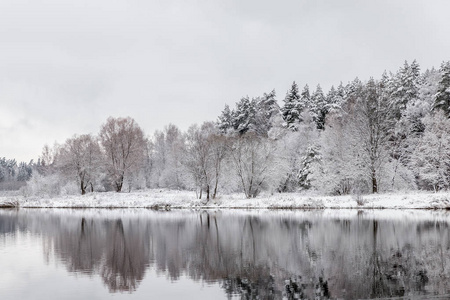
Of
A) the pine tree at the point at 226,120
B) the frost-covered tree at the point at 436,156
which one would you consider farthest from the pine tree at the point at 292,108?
the frost-covered tree at the point at 436,156

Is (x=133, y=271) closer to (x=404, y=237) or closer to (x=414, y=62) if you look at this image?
(x=404, y=237)

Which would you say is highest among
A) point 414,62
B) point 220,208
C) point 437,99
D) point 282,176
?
point 414,62

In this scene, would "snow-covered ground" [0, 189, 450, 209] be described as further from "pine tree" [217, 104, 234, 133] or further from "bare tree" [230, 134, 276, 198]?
"pine tree" [217, 104, 234, 133]

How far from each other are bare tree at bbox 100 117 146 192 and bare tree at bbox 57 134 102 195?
6.75 feet

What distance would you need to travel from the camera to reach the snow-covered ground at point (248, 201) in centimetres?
4634

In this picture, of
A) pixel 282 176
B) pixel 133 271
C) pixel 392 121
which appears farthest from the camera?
pixel 282 176

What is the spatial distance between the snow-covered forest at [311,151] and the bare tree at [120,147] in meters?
0.18

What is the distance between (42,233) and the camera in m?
31.6

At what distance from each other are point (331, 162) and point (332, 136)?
509cm

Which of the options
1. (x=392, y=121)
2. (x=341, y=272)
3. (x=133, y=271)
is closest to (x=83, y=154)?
(x=392, y=121)

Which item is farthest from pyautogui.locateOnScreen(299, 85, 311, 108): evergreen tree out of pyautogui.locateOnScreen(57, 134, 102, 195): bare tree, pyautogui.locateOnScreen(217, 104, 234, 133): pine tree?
pyautogui.locateOnScreen(57, 134, 102, 195): bare tree

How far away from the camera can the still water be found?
14.1 m

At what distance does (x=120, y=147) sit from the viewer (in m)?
72.8

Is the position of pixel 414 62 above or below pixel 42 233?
above
